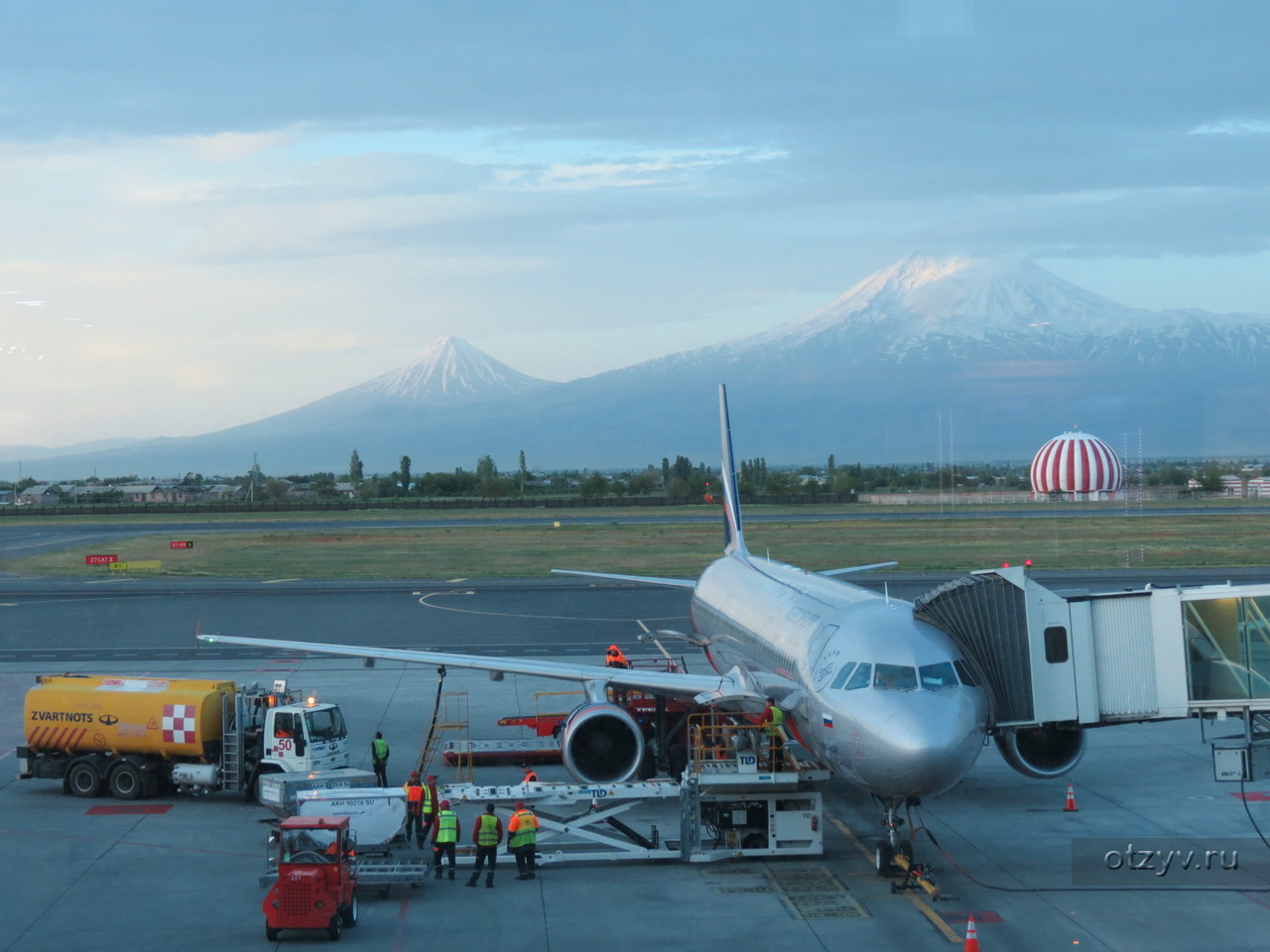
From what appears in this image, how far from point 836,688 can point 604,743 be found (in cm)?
630

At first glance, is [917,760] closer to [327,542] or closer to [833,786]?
[833,786]

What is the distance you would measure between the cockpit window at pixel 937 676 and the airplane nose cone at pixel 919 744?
0.46 ft

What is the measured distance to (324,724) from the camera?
26906 millimetres

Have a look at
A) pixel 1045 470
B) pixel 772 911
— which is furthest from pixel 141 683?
pixel 1045 470

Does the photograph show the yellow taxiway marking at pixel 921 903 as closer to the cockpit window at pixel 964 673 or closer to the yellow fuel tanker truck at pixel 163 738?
the cockpit window at pixel 964 673

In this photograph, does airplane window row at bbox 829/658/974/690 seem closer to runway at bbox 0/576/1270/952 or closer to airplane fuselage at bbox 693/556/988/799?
airplane fuselage at bbox 693/556/988/799

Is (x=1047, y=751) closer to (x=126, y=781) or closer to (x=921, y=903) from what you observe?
(x=921, y=903)

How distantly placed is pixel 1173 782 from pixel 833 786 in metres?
7.42

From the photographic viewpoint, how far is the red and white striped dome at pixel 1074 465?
114562 millimetres

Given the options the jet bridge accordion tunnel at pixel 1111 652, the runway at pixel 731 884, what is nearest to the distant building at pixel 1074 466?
the runway at pixel 731 884

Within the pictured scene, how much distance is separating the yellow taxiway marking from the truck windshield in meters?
10.7

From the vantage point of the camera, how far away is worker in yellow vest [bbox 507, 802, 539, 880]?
21.0 metres

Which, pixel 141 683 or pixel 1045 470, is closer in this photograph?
pixel 141 683

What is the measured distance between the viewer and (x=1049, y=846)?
22672mm
